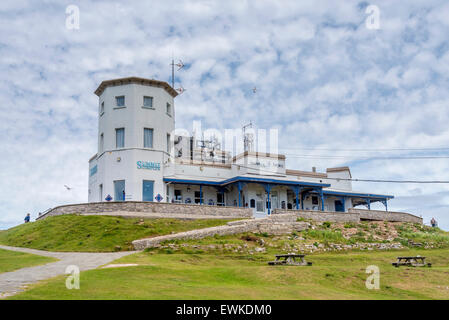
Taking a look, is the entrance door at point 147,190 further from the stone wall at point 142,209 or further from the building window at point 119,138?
the stone wall at point 142,209

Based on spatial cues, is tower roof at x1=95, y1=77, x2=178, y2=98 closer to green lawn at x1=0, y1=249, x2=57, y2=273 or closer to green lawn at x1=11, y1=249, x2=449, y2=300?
green lawn at x1=0, y1=249, x2=57, y2=273

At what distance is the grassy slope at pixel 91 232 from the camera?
26047 mm

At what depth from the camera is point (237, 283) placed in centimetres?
1490

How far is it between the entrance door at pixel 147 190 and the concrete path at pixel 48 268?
12.9m

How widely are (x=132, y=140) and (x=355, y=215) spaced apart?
2099 cm

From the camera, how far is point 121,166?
3831cm

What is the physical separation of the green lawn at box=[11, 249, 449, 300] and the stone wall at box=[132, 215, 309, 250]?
376 centimetres

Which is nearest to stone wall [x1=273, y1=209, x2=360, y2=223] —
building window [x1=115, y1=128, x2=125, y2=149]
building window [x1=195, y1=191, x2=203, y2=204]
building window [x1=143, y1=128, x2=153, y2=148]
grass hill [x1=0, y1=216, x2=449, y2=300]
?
grass hill [x1=0, y1=216, x2=449, y2=300]

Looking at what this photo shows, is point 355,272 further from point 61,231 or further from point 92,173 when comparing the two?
point 92,173

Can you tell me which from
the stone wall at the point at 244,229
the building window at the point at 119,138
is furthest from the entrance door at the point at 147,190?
the stone wall at the point at 244,229

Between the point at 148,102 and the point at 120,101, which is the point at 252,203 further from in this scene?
the point at 120,101

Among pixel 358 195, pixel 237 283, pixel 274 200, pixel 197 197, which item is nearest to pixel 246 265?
pixel 237 283
